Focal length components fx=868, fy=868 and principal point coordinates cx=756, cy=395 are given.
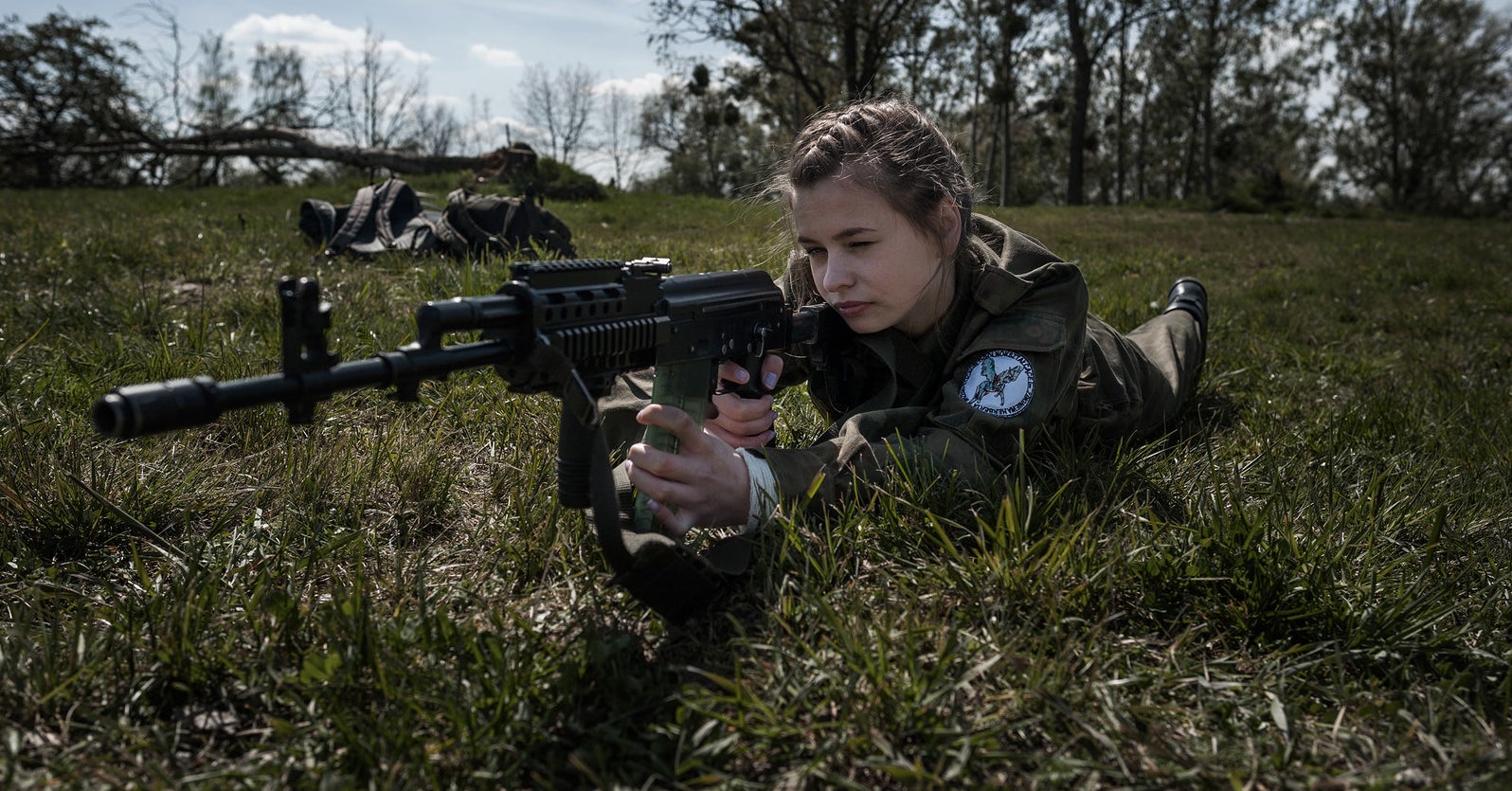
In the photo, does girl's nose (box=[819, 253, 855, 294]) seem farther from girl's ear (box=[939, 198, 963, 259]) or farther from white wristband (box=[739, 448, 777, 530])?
white wristband (box=[739, 448, 777, 530])

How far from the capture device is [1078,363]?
3062 mm

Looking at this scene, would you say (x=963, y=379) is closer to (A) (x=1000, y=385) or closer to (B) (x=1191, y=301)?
(A) (x=1000, y=385)

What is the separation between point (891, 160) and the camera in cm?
291

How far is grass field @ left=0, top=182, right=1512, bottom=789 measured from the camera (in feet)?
5.44

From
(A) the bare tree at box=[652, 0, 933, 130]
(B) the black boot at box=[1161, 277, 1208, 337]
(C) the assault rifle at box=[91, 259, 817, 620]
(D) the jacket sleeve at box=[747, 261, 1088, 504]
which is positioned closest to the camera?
(C) the assault rifle at box=[91, 259, 817, 620]

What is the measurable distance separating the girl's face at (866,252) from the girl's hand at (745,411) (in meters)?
0.38

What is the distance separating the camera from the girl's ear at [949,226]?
304 cm

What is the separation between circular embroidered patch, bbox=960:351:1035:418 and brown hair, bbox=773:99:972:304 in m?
0.50

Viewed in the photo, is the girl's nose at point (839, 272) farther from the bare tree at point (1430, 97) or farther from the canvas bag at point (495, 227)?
the bare tree at point (1430, 97)

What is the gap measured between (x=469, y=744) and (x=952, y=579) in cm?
116

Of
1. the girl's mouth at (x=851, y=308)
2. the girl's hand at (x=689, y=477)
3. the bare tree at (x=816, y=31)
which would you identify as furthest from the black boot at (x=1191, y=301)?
the bare tree at (x=816, y=31)

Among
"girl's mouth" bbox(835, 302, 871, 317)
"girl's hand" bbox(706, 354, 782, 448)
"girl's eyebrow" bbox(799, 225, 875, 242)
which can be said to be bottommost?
"girl's hand" bbox(706, 354, 782, 448)

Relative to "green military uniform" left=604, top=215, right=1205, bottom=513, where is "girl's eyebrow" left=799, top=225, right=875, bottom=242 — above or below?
above

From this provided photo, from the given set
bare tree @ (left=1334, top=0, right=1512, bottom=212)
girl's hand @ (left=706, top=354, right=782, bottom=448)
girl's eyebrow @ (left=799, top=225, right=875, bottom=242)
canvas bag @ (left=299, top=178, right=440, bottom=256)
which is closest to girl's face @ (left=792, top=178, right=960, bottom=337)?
girl's eyebrow @ (left=799, top=225, right=875, bottom=242)
